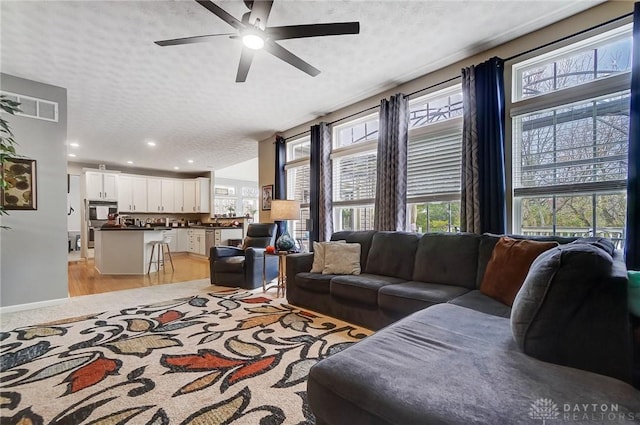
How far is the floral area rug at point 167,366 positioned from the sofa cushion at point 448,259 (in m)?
0.82

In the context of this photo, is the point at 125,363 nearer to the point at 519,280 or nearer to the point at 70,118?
the point at 519,280

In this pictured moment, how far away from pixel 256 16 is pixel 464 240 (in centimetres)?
260

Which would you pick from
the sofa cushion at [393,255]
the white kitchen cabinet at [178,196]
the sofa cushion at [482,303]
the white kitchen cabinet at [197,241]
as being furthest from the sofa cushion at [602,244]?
the white kitchen cabinet at [178,196]

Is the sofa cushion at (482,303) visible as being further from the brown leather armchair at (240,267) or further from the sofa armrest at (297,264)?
the brown leather armchair at (240,267)

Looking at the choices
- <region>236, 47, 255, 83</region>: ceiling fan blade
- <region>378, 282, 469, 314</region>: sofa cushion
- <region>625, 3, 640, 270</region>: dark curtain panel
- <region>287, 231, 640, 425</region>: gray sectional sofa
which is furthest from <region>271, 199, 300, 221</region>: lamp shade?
<region>625, 3, 640, 270</region>: dark curtain panel

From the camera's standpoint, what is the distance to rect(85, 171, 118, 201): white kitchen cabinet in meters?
7.69

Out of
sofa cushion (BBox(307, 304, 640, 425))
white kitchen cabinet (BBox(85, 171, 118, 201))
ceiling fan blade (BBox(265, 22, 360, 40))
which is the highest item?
ceiling fan blade (BBox(265, 22, 360, 40))

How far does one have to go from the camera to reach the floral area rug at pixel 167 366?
153 centimetres

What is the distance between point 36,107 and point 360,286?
4.47 metres

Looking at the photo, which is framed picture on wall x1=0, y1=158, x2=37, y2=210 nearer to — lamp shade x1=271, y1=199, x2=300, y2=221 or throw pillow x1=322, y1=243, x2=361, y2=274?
lamp shade x1=271, y1=199, x2=300, y2=221

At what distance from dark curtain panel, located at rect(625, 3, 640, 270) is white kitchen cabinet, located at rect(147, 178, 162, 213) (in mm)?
10173

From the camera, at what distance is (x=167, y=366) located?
78.7 inches

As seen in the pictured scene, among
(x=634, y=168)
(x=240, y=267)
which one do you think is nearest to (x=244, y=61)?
(x=240, y=267)

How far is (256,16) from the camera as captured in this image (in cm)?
218
